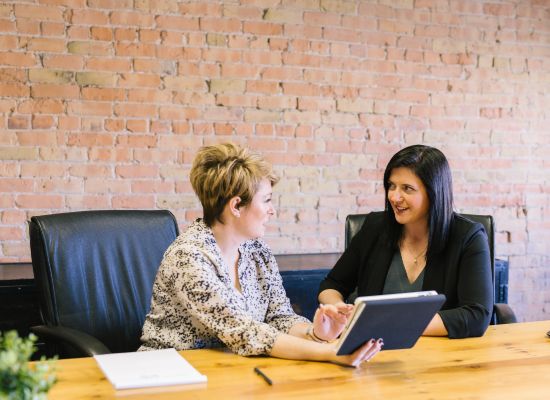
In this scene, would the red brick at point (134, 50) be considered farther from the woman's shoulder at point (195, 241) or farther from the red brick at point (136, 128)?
the woman's shoulder at point (195, 241)

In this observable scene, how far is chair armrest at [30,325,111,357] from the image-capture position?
2143 mm

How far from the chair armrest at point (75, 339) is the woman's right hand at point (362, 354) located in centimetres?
70

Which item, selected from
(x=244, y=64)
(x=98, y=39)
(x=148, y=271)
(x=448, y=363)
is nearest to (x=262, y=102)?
(x=244, y=64)

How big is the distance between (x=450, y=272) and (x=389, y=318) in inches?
29.7

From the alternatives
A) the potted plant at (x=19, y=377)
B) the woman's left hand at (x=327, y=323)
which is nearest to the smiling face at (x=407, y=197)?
the woman's left hand at (x=327, y=323)

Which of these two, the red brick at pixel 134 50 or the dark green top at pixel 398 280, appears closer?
the dark green top at pixel 398 280

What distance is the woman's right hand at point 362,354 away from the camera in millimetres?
1873

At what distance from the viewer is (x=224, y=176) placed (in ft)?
7.18

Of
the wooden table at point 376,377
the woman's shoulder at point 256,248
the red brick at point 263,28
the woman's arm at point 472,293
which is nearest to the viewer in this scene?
the wooden table at point 376,377

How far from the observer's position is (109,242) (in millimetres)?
2564

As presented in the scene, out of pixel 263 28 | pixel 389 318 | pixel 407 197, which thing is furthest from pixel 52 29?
pixel 389 318

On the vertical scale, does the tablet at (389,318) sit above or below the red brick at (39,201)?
below

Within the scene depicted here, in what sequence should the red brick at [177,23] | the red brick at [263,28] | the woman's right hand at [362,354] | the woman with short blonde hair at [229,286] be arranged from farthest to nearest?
the red brick at [263,28] → the red brick at [177,23] → the woman with short blonde hair at [229,286] → the woman's right hand at [362,354]

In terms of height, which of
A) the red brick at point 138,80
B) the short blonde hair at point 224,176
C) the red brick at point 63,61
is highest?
the red brick at point 63,61
